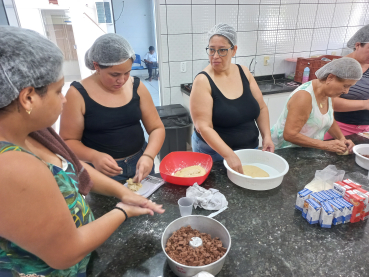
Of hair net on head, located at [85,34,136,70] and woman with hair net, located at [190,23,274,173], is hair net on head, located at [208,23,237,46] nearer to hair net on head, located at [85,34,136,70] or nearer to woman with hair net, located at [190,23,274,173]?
woman with hair net, located at [190,23,274,173]

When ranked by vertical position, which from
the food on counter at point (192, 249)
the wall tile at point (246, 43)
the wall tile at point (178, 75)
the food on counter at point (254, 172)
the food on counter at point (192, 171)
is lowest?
the food on counter at point (254, 172)

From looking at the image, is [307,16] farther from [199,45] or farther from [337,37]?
[199,45]

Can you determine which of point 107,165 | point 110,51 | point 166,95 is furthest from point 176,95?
point 107,165

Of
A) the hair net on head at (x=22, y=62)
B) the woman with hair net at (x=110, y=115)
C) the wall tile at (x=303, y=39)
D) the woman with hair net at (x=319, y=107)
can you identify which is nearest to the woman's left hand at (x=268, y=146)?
the woman with hair net at (x=319, y=107)

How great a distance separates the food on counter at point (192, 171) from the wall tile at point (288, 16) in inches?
104

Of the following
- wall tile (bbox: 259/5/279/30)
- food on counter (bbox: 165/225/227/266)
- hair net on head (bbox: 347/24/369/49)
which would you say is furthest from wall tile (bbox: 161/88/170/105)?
food on counter (bbox: 165/225/227/266)

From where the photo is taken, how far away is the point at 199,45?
2816 mm

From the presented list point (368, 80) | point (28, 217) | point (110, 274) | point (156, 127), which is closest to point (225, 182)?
point (156, 127)

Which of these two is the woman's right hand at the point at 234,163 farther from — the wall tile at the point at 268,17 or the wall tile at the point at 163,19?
the wall tile at the point at 268,17

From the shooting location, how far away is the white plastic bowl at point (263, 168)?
116 centimetres

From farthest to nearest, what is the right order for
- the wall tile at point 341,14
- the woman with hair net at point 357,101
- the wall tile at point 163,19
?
the wall tile at point 341,14
the wall tile at point 163,19
the woman with hair net at point 357,101

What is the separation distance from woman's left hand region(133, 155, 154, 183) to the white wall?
6.40m

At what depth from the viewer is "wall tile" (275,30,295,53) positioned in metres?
3.11

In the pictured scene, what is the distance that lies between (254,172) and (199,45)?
199 cm
